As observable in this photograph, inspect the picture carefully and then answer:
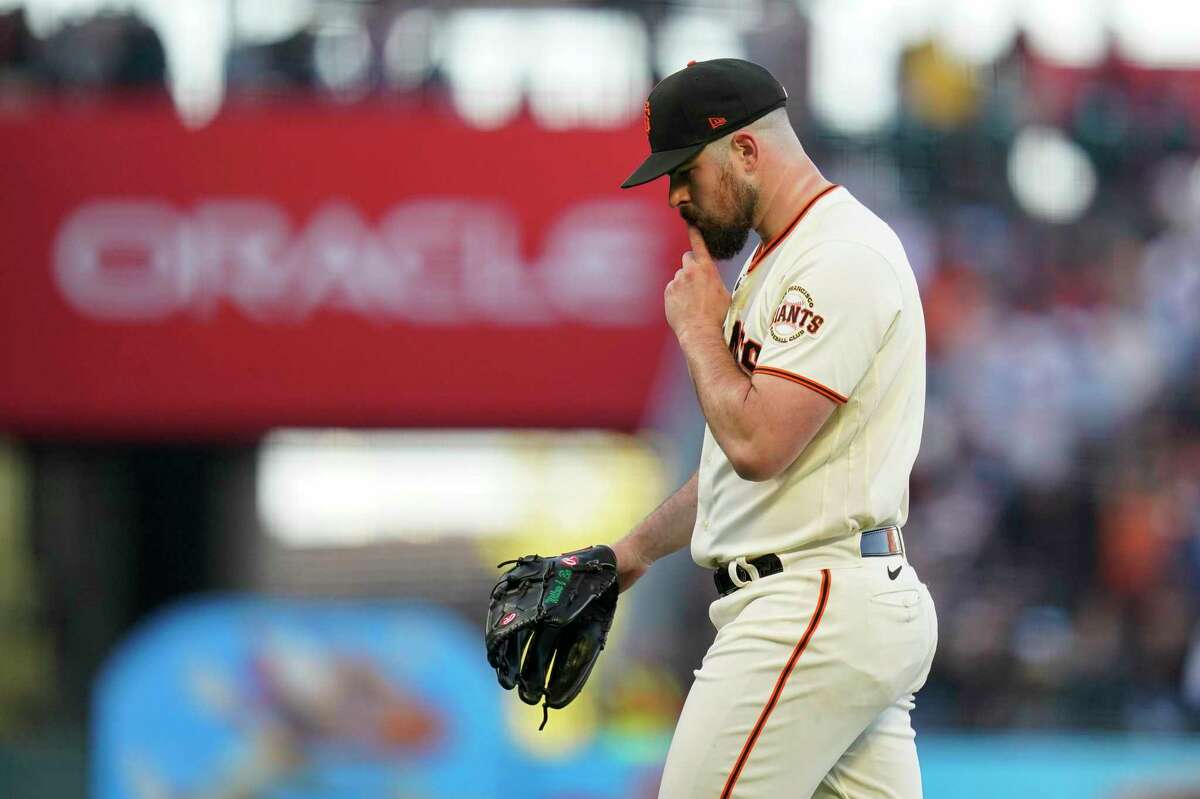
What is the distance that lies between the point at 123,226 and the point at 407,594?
2832 millimetres

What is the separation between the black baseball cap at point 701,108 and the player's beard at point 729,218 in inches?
3.5

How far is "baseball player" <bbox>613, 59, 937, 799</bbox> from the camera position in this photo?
3.03 m

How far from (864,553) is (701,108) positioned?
3.01 feet

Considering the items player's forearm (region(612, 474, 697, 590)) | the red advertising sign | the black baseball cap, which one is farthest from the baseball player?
the red advertising sign

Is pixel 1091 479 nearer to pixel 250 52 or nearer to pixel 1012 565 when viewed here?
pixel 1012 565

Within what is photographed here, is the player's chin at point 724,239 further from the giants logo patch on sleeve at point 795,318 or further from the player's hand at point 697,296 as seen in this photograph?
the giants logo patch on sleeve at point 795,318

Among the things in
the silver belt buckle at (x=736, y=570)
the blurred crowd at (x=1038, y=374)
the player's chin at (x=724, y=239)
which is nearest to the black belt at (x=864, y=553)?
the silver belt buckle at (x=736, y=570)

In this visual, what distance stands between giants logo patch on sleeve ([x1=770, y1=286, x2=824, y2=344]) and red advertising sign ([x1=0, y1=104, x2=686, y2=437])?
6.76 m

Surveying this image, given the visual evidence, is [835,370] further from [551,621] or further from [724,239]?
[551,621]

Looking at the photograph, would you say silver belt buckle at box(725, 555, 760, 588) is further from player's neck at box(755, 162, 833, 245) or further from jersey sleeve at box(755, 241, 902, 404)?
player's neck at box(755, 162, 833, 245)

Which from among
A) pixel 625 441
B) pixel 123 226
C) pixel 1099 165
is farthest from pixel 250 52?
pixel 1099 165

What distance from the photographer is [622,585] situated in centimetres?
358

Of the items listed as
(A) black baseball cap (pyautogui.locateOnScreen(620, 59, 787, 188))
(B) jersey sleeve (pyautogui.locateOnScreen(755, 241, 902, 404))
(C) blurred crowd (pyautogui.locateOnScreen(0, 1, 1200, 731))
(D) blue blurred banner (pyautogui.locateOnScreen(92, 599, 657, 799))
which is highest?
(A) black baseball cap (pyautogui.locateOnScreen(620, 59, 787, 188))

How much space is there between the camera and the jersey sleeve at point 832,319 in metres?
3.00
